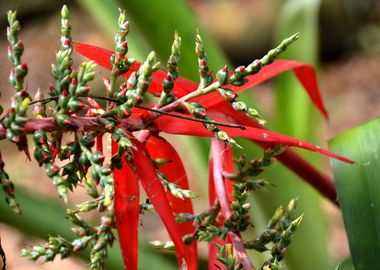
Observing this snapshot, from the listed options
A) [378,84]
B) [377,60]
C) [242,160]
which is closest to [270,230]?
[242,160]

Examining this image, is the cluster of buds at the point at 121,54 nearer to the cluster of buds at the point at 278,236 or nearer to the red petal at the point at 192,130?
the red petal at the point at 192,130

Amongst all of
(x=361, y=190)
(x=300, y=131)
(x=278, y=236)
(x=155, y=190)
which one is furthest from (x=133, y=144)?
(x=300, y=131)

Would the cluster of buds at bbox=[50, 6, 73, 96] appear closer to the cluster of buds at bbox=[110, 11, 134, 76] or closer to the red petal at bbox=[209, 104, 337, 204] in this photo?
the cluster of buds at bbox=[110, 11, 134, 76]

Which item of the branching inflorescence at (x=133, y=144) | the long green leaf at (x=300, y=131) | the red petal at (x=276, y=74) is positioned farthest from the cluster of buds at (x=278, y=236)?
the long green leaf at (x=300, y=131)

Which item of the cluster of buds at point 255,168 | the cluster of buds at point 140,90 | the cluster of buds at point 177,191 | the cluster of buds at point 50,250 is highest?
the cluster of buds at point 140,90

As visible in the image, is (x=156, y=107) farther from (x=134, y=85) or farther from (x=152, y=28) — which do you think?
(x=152, y=28)

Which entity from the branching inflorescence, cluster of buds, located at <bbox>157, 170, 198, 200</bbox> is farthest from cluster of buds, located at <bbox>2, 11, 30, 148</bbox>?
cluster of buds, located at <bbox>157, 170, 198, 200</bbox>
